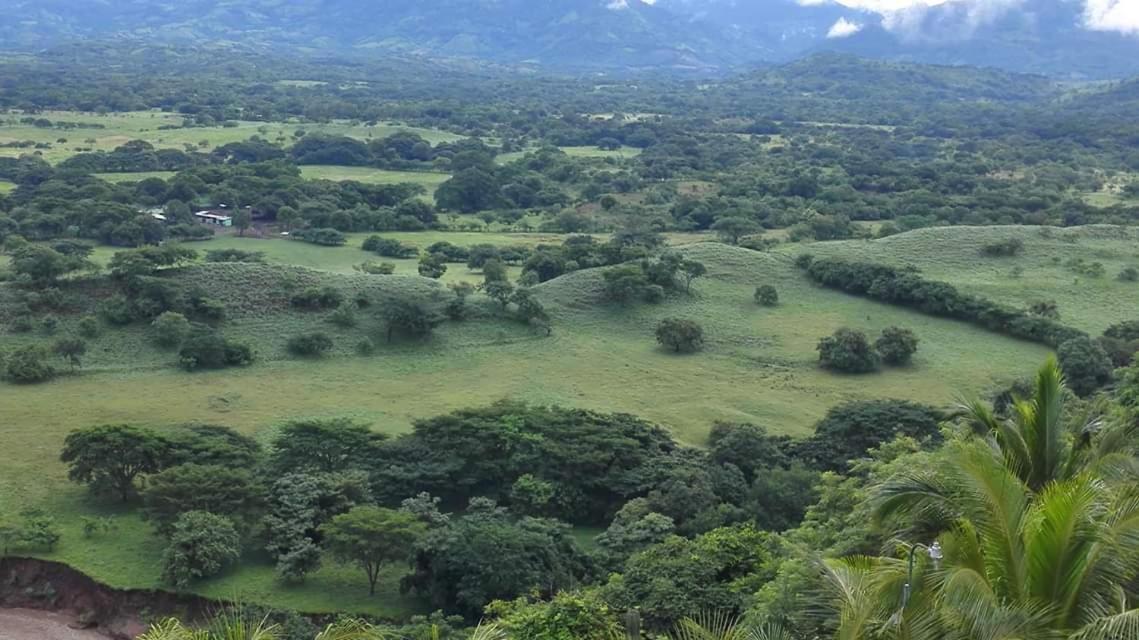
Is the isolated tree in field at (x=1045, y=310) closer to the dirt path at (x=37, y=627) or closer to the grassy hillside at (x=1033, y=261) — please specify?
the grassy hillside at (x=1033, y=261)

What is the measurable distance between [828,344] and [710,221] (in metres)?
27.3

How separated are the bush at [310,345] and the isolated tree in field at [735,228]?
26105 millimetres

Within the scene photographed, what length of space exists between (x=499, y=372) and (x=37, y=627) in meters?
14.9

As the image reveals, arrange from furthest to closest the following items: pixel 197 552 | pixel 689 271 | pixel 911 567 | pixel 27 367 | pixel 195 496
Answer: pixel 689 271, pixel 27 367, pixel 195 496, pixel 197 552, pixel 911 567

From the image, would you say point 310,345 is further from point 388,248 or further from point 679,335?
point 388,248

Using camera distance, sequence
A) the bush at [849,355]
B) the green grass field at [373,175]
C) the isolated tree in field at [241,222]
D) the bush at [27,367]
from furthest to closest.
→ 1. the green grass field at [373,175]
2. the isolated tree in field at [241,222]
3. the bush at [849,355]
4. the bush at [27,367]

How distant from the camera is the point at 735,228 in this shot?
2099 inches

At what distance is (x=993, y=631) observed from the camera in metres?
6.34

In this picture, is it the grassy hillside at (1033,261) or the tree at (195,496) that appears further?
the grassy hillside at (1033,261)

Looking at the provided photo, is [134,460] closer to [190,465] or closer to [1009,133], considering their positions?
[190,465]

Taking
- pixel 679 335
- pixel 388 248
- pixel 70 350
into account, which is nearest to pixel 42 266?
pixel 70 350

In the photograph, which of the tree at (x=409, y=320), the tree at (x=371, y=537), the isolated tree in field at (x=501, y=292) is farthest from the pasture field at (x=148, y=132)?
the tree at (x=371, y=537)

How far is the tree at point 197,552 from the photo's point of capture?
18.0 metres

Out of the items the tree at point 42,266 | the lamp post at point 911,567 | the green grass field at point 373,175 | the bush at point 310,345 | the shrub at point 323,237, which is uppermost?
the lamp post at point 911,567
